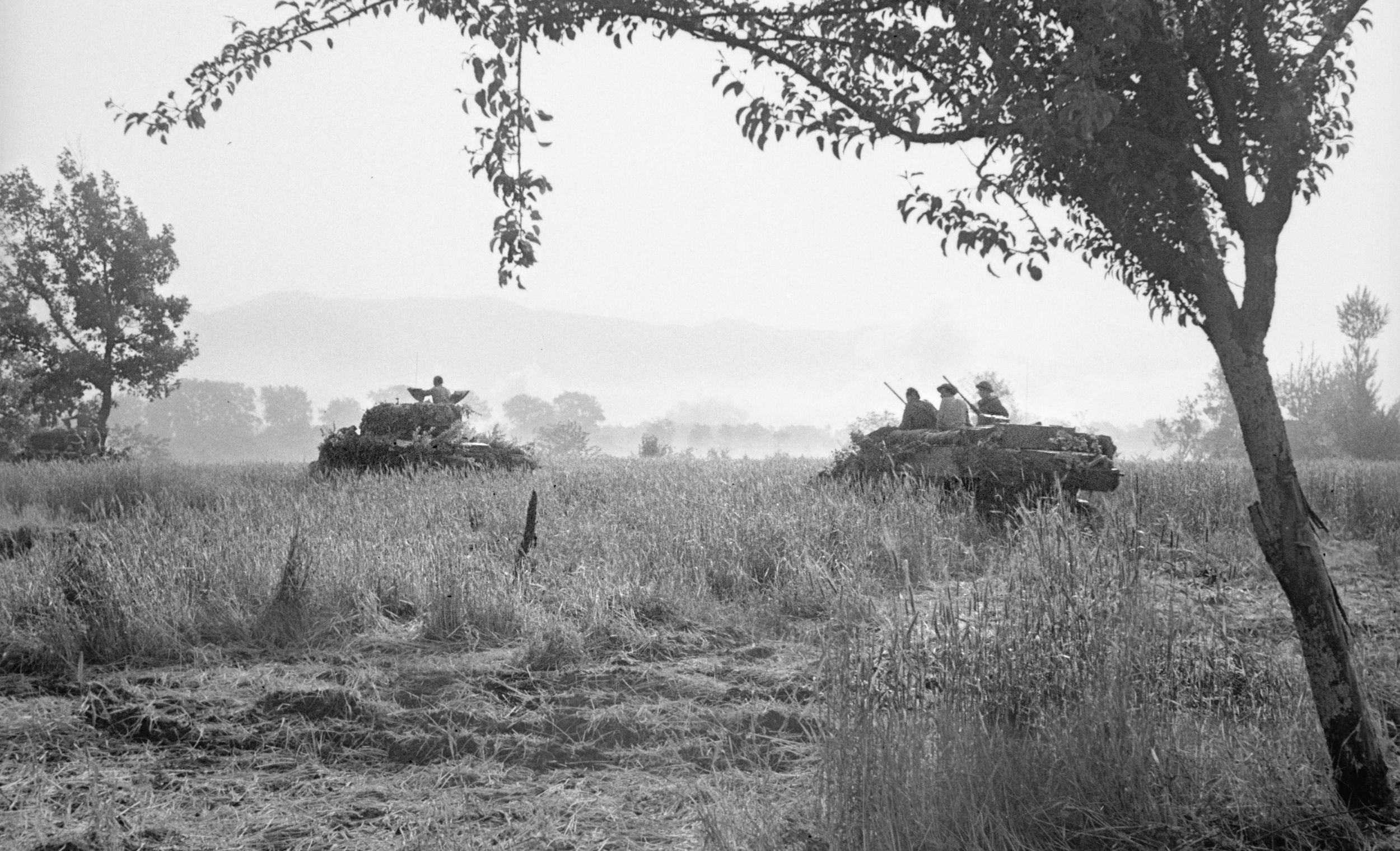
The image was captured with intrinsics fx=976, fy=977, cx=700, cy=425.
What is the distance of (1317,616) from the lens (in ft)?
10.3

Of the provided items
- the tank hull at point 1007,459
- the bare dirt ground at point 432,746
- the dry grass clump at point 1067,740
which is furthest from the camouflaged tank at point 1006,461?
the dry grass clump at point 1067,740

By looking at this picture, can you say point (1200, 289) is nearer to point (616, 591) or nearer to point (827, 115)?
point (827, 115)

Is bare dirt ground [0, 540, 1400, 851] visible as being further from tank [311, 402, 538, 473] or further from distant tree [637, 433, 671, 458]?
distant tree [637, 433, 671, 458]

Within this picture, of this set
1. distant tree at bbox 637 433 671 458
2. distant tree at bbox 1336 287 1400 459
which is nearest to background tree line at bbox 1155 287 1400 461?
distant tree at bbox 1336 287 1400 459

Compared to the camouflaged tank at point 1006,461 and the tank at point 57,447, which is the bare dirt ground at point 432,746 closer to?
the camouflaged tank at point 1006,461

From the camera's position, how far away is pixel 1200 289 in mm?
3414

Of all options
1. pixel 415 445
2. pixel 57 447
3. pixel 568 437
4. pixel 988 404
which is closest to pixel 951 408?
pixel 988 404

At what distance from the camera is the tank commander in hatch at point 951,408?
1227 cm

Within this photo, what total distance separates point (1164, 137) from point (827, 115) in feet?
3.92

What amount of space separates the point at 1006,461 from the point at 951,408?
1.55m

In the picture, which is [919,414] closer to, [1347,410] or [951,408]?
[951,408]

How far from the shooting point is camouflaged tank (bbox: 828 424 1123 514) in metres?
10.5

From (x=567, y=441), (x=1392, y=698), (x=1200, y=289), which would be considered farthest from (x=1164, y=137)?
(x=567, y=441)

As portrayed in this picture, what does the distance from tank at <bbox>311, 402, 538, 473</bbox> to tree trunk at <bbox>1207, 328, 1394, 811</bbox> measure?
13.6 meters
